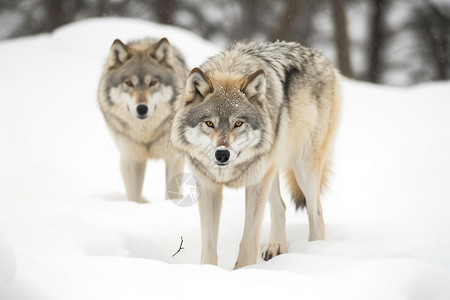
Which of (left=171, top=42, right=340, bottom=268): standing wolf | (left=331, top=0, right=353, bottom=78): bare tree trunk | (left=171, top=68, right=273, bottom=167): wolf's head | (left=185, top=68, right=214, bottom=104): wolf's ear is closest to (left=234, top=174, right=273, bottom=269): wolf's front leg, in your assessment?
(left=171, top=42, right=340, bottom=268): standing wolf

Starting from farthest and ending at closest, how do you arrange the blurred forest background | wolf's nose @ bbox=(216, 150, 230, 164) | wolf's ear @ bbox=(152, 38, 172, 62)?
1. the blurred forest background
2. wolf's ear @ bbox=(152, 38, 172, 62)
3. wolf's nose @ bbox=(216, 150, 230, 164)

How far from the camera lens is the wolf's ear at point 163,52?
5420mm

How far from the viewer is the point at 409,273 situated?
8.41ft

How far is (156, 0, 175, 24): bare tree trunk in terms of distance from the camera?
14.1 metres

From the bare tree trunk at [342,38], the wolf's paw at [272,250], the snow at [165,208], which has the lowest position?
the wolf's paw at [272,250]

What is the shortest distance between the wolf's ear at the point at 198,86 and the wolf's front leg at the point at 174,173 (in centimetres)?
204

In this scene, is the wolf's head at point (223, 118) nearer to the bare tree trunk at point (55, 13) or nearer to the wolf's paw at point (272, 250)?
the wolf's paw at point (272, 250)

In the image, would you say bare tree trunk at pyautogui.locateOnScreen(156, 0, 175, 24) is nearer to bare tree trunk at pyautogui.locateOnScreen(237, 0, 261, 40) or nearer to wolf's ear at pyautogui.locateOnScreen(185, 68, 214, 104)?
bare tree trunk at pyautogui.locateOnScreen(237, 0, 261, 40)

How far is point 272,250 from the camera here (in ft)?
13.4

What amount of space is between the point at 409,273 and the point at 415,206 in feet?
12.8

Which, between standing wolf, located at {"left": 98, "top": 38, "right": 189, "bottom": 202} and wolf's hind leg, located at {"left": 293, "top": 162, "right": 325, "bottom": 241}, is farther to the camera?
standing wolf, located at {"left": 98, "top": 38, "right": 189, "bottom": 202}

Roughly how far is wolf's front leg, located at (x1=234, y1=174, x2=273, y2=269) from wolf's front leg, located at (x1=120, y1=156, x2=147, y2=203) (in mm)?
2140

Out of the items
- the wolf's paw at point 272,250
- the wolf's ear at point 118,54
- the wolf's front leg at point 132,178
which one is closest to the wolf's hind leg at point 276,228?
the wolf's paw at point 272,250

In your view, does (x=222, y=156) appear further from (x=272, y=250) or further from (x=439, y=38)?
(x=439, y=38)
